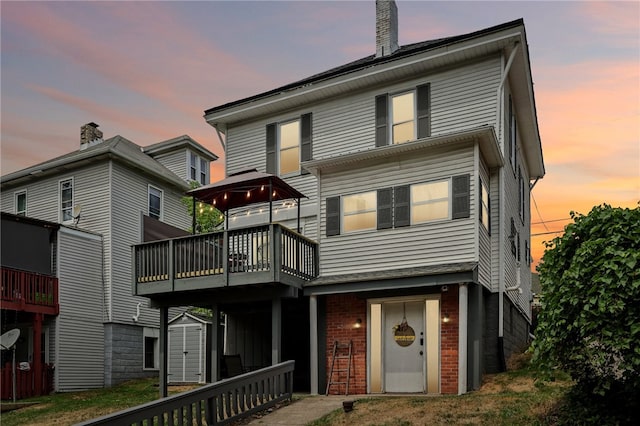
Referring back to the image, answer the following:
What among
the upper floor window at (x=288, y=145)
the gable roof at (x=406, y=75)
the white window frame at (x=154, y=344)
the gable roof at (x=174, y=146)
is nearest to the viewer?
the gable roof at (x=406, y=75)

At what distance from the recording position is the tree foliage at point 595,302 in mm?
7738

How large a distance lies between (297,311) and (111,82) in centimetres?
969

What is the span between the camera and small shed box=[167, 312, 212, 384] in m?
20.3

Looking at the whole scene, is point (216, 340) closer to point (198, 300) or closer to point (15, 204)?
point (198, 300)

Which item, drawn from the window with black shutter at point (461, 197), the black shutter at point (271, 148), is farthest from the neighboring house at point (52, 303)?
the window with black shutter at point (461, 197)

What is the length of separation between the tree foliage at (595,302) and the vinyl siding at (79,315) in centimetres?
1679

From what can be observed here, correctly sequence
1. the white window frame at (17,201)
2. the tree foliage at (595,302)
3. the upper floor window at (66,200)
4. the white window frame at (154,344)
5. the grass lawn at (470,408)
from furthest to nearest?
the white window frame at (17,201) → the upper floor window at (66,200) → the white window frame at (154,344) → the grass lawn at (470,408) → the tree foliage at (595,302)

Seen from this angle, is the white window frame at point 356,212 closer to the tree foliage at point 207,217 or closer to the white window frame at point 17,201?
the tree foliage at point 207,217

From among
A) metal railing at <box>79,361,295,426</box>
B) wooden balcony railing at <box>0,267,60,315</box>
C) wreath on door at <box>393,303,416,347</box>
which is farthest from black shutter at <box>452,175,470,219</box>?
wooden balcony railing at <box>0,267,60,315</box>

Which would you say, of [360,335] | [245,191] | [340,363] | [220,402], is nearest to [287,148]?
[245,191]

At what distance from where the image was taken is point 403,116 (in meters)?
15.8

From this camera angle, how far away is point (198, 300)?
611 inches

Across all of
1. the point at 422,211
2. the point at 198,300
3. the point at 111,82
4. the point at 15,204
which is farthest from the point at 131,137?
the point at 422,211

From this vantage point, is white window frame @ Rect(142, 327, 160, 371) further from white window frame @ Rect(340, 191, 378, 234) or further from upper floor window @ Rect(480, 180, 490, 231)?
upper floor window @ Rect(480, 180, 490, 231)
